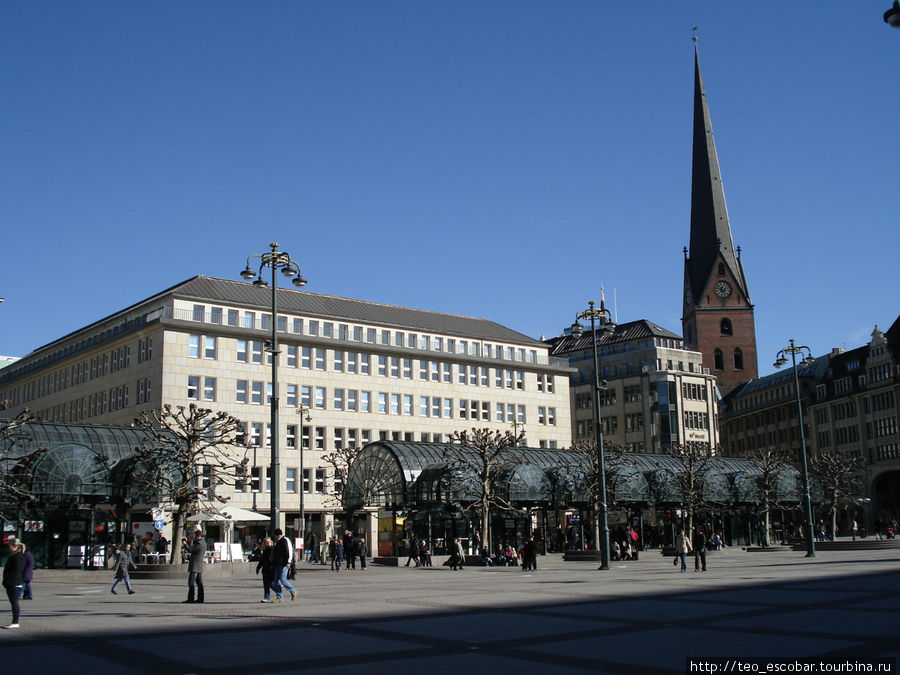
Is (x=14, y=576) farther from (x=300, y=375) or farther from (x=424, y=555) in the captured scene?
(x=300, y=375)

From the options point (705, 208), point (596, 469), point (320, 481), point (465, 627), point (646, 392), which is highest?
point (705, 208)

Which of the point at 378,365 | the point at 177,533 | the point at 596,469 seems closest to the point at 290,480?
the point at 378,365

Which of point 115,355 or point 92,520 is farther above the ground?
point 115,355

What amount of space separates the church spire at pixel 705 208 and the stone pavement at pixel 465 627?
4666 inches

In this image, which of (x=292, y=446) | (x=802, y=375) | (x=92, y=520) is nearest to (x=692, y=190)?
(x=802, y=375)

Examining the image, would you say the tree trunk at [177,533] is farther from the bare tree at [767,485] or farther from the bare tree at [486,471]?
the bare tree at [767,485]

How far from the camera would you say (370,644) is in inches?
591

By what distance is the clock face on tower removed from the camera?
146m

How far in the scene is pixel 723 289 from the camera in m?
146

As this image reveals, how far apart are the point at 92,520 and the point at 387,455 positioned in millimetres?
16449

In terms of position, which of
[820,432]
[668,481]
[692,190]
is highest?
[692,190]

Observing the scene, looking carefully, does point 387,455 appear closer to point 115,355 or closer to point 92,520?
point 92,520

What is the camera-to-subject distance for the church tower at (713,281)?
142 m

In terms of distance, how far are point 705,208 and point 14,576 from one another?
13522 centimetres
